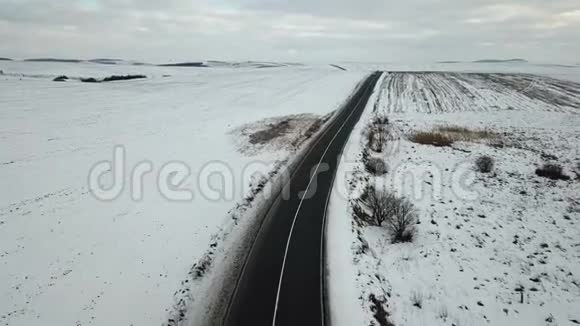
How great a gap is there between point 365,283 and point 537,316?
709 cm

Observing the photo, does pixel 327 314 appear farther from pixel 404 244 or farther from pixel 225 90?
pixel 225 90

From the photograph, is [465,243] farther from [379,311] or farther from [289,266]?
[289,266]

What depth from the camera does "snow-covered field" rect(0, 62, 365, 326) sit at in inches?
578

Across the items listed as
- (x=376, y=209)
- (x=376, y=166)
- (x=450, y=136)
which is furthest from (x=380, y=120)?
(x=376, y=209)

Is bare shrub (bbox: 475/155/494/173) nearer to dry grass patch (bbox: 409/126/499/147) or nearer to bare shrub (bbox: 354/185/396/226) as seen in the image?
dry grass patch (bbox: 409/126/499/147)

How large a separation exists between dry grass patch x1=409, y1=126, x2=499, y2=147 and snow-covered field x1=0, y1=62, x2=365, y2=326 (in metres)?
15.2

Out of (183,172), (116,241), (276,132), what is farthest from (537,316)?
(276,132)

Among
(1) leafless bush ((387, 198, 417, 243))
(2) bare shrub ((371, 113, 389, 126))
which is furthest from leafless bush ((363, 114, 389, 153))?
(1) leafless bush ((387, 198, 417, 243))

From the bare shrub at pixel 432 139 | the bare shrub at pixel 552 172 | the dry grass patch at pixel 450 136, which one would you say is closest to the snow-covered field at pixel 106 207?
the bare shrub at pixel 432 139

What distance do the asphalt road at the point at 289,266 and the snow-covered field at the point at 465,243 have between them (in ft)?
2.72

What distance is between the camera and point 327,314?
13.6 metres

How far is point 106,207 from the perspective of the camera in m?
22.8

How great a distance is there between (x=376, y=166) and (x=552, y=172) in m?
13.9

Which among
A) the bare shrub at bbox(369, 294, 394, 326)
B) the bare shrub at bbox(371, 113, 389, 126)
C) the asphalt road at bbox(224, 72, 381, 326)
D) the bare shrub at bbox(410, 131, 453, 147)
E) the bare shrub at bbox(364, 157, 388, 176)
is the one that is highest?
the bare shrub at bbox(371, 113, 389, 126)
